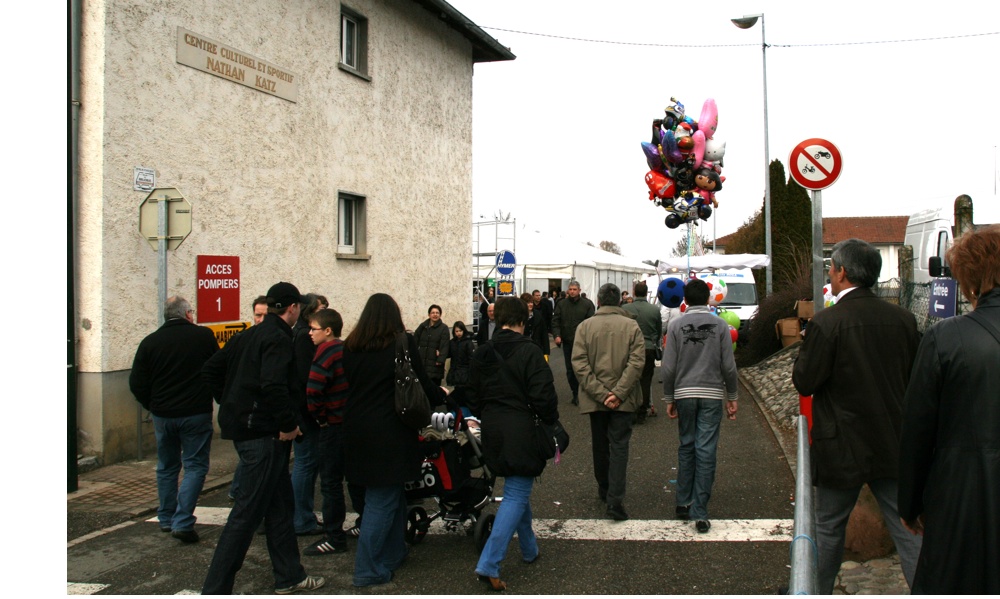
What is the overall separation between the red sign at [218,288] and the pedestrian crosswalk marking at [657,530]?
488 cm

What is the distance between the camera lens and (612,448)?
608cm

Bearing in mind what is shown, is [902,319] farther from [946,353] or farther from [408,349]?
[408,349]

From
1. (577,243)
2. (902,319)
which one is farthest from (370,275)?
(577,243)

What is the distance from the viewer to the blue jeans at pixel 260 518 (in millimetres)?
4367

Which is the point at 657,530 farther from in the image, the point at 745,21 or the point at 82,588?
the point at 745,21

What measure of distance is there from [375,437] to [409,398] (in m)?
0.35

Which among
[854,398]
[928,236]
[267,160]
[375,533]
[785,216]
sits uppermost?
[785,216]

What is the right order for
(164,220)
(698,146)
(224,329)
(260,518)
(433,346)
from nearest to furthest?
1. (260,518)
2. (164,220)
3. (224,329)
4. (433,346)
5. (698,146)

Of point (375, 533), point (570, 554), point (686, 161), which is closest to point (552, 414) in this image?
point (570, 554)

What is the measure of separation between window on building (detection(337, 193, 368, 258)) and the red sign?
3039mm

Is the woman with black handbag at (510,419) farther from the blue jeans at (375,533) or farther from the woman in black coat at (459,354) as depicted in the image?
the woman in black coat at (459,354)

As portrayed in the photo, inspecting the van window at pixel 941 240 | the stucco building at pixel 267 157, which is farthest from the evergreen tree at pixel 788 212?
the stucco building at pixel 267 157

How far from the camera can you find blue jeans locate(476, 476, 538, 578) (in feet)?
15.0

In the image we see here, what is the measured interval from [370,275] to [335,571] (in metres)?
8.48
